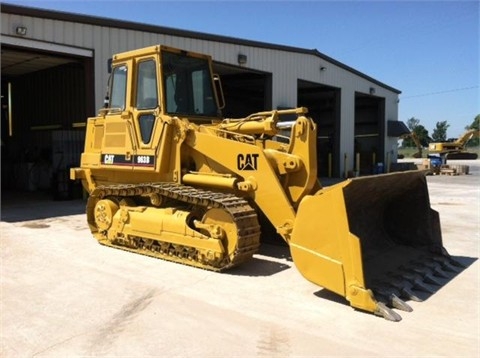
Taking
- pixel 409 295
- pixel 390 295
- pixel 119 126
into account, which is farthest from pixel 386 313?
pixel 119 126

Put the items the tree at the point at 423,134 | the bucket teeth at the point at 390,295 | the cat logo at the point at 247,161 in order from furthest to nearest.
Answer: the tree at the point at 423,134 < the cat logo at the point at 247,161 < the bucket teeth at the point at 390,295

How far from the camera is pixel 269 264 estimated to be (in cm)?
630

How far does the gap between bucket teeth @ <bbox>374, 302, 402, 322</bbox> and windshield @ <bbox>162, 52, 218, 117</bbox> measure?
13.4ft

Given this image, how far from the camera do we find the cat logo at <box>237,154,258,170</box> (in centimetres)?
607

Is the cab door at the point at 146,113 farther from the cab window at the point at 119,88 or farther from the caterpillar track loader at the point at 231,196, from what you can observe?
the cab window at the point at 119,88

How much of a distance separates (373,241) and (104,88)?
925 centimetres

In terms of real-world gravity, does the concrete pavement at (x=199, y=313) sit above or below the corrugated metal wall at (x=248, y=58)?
below

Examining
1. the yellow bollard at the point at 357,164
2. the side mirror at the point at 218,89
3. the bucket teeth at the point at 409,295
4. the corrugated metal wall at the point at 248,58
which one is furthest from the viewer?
the yellow bollard at the point at 357,164

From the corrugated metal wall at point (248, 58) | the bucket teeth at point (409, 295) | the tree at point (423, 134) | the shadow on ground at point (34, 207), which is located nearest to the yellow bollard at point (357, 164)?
the corrugated metal wall at point (248, 58)

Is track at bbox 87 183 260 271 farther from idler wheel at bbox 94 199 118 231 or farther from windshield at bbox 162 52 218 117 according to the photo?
windshield at bbox 162 52 218 117

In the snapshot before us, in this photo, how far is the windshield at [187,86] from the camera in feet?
23.1

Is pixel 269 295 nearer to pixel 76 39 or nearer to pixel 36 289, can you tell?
pixel 36 289

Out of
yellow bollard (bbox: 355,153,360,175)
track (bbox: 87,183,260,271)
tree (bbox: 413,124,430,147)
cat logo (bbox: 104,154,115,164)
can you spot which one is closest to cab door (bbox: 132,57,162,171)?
track (bbox: 87,183,260,271)

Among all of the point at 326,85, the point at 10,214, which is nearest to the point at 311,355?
the point at 10,214
